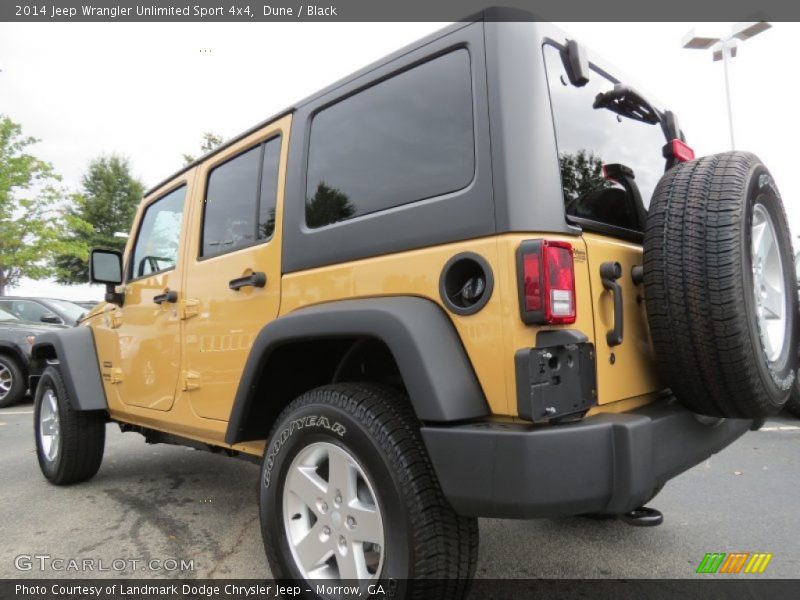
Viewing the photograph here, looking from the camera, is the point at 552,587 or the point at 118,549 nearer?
the point at 552,587

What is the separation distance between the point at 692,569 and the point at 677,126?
6.64ft

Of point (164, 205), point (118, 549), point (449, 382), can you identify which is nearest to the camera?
point (449, 382)

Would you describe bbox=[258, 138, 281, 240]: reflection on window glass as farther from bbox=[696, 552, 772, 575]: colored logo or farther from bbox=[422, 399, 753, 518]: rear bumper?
bbox=[696, 552, 772, 575]: colored logo

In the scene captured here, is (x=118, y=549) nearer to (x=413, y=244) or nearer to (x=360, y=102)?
(x=413, y=244)

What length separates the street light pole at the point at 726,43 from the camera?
9023 millimetres

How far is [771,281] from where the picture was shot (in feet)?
7.15

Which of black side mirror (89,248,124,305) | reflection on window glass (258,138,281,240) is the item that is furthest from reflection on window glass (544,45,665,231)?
black side mirror (89,248,124,305)

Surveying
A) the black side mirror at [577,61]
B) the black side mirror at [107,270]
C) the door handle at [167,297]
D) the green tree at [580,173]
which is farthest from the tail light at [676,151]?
the black side mirror at [107,270]

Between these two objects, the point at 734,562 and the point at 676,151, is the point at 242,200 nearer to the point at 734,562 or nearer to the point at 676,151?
the point at 676,151

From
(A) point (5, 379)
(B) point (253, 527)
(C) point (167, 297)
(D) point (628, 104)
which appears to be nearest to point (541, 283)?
(D) point (628, 104)

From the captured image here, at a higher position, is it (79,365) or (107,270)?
(107,270)

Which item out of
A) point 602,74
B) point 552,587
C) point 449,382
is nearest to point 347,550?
point 449,382

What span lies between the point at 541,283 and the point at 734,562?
193cm

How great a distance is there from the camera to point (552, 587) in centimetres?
235
